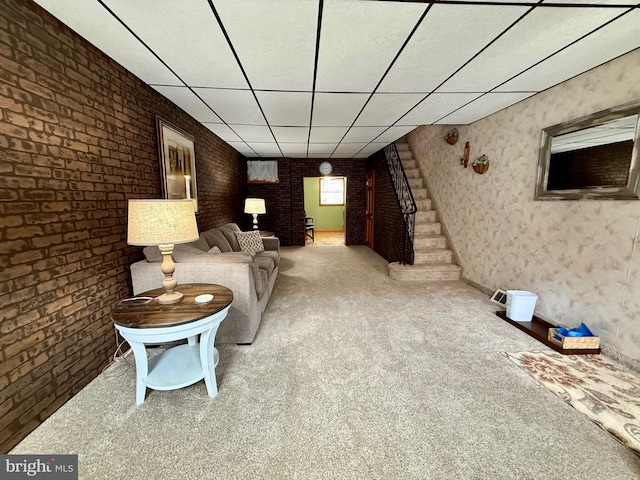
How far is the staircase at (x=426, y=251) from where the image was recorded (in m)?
4.34

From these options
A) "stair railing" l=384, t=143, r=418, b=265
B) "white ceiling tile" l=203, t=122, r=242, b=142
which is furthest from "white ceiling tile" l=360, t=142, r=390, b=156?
"white ceiling tile" l=203, t=122, r=242, b=142

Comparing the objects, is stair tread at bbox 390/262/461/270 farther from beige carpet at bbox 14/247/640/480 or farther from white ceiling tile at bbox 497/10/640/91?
white ceiling tile at bbox 497/10/640/91

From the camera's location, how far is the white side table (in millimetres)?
1550

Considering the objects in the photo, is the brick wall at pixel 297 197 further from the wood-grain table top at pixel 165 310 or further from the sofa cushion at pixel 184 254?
the wood-grain table top at pixel 165 310

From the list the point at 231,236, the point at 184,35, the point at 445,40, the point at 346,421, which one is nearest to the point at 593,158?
the point at 445,40

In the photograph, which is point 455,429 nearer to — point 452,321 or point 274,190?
point 452,321

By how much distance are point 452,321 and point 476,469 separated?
178cm

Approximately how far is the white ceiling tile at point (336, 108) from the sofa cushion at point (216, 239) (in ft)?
7.37

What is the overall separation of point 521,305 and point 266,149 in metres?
5.39

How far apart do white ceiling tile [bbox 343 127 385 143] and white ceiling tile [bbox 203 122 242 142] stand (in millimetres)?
2015

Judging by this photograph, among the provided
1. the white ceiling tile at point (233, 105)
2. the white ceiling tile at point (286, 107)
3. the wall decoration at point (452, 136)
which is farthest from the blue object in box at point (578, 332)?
the white ceiling tile at point (233, 105)

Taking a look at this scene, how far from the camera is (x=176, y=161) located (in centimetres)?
310

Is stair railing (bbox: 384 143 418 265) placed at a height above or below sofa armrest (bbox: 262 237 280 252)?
above

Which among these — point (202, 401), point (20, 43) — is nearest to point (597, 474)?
point (202, 401)
